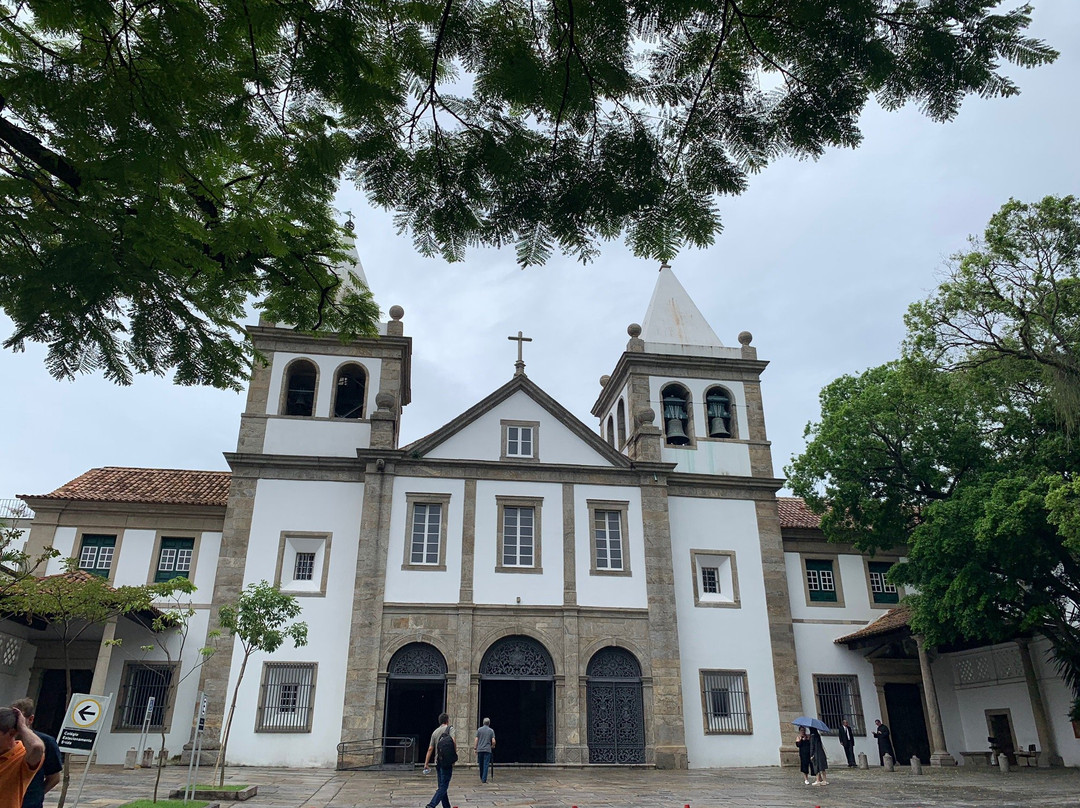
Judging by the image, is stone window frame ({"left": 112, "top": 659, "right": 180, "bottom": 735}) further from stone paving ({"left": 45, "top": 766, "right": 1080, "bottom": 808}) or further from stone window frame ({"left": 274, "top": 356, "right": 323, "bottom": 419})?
stone window frame ({"left": 274, "top": 356, "right": 323, "bottom": 419})

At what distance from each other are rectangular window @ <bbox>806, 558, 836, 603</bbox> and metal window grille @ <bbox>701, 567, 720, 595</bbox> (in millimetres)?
3324

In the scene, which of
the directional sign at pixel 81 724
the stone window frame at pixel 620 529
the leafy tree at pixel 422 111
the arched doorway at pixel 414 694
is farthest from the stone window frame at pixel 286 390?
the leafy tree at pixel 422 111

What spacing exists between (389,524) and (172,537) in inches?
248

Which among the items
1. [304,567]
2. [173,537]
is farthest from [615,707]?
[173,537]

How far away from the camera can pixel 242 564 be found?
21.4m

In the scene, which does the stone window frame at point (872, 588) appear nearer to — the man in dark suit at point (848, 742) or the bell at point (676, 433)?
the man in dark suit at point (848, 742)

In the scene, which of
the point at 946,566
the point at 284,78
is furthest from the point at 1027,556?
the point at 284,78

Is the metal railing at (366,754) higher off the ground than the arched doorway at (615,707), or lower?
lower

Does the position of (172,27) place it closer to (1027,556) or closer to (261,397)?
(1027,556)

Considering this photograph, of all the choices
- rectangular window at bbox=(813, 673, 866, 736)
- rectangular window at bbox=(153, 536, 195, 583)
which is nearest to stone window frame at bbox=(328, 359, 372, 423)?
Answer: rectangular window at bbox=(153, 536, 195, 583)

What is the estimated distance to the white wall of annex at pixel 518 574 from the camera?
21875 mm

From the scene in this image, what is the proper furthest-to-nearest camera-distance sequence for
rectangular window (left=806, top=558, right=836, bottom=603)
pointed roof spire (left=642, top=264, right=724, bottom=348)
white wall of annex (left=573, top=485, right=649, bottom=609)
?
1. pointed roof spire (left=642, top=264, right=724, bottom=348)
2. rectangular window (left=806, top=558, right=836, bottom=603)
3. white wall of annex (left=573, top=485, right=649, bottom=609)

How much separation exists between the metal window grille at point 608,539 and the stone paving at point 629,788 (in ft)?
17.5

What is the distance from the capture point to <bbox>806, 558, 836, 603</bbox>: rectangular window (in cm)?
2488
